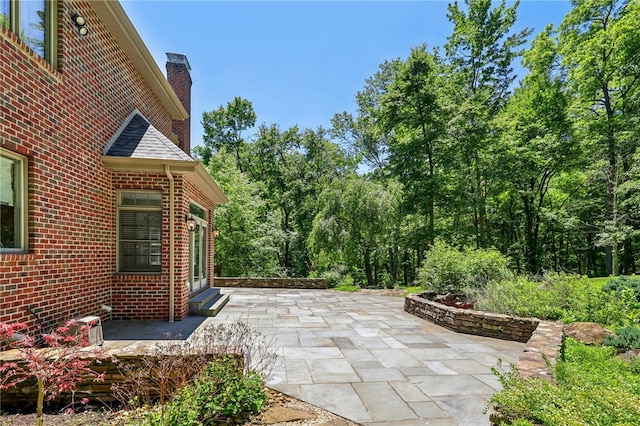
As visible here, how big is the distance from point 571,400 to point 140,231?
6.69 m

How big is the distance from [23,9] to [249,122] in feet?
71.6

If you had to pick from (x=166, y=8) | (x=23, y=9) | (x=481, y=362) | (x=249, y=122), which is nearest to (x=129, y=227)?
(x=23, y=9)

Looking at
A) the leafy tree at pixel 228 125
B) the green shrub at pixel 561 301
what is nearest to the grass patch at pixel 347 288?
the green shrub at pixel 561 301

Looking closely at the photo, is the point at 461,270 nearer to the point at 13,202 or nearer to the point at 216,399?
the point at 216,399

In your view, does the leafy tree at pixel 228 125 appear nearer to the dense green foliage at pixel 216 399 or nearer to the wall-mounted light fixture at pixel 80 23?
the wall-mounted light fixture at pixel 80 23

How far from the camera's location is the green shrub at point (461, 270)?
7949mm

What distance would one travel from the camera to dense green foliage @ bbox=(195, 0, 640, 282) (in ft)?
43.1

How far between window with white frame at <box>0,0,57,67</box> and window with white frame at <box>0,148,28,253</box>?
1532 mm

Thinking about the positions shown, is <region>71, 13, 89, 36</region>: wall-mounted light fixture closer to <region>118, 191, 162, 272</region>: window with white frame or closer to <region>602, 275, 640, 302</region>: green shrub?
<region>118, 191, 162, 272</region>: window with white frame

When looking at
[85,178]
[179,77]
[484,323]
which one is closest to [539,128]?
[484,323]

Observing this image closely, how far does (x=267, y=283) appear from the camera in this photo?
1409cm

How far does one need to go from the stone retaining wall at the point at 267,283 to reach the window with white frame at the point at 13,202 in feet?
32.7

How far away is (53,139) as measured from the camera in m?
4.58

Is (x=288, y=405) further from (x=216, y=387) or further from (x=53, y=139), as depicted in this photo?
(x=53, y=139)
